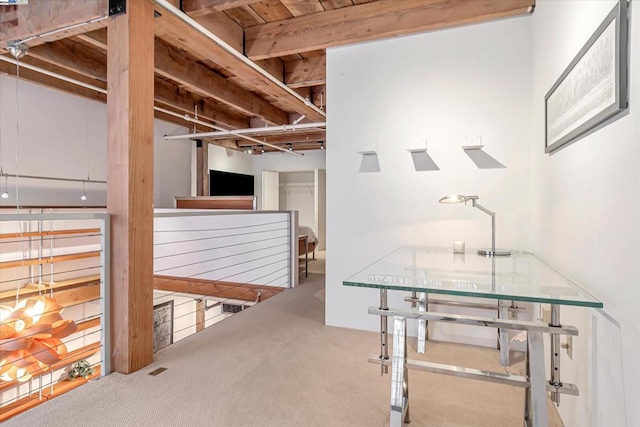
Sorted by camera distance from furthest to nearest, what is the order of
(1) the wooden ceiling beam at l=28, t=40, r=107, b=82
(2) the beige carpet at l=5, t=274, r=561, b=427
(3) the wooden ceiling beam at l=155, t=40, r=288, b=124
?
(3) the wooden ceiling beam at l=155, t=40, r=288, b=124, (1) the wooden ceiling beam at l=28, t=40, r=107, b=82, (2) the beige carpet at l=5, t=274, r=561, b=427

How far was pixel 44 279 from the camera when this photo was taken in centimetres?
434

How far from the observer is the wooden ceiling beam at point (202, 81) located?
11.6 feet

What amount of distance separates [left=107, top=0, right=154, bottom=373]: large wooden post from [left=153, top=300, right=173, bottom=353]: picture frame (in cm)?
346

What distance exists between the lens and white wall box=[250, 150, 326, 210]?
8180mm

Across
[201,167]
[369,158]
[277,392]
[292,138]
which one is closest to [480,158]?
[369,158]

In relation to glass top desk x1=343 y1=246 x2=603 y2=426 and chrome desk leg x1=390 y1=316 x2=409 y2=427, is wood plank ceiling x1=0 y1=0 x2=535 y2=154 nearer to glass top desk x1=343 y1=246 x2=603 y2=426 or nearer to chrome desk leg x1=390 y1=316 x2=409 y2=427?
glass top desk x1=343 y1=246 x2=603 y2=426

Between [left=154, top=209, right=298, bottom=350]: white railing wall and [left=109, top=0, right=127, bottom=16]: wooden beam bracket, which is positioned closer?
[left=109, top=0, right=127, bottom=16]: wooden beam bracket

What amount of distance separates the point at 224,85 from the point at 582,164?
4144 mm

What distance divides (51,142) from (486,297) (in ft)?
18.8

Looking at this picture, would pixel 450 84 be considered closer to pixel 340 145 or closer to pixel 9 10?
pixel 340 145

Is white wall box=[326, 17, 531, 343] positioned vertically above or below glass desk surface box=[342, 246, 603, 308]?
above

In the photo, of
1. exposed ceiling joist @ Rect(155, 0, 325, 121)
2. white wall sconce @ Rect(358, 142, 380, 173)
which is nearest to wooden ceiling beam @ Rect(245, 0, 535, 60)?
exposed ceiling joist @ Rect(155, 0, 325, 121)

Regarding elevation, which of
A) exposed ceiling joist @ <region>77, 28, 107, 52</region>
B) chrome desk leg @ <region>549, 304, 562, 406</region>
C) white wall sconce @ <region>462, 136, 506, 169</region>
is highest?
exposed ceiling joist @ <region>77, 28, 107, 52</region>

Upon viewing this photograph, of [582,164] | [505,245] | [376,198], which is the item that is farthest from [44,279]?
[582,164]
